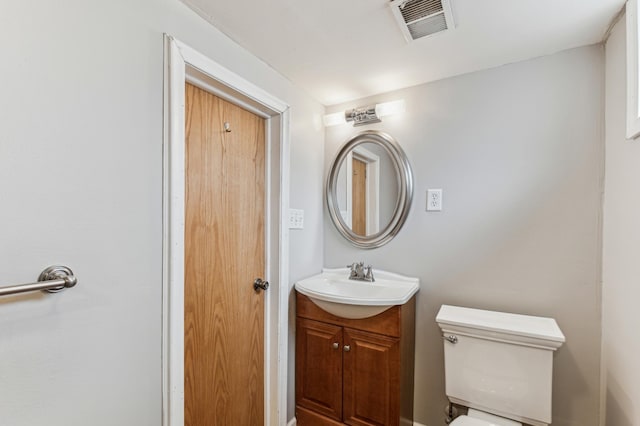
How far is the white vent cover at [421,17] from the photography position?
1.19 metres

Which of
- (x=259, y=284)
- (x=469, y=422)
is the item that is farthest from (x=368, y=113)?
(x=469, y=422)

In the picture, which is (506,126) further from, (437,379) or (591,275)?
(437,379)

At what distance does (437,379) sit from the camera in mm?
1755

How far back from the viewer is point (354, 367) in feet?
5.34

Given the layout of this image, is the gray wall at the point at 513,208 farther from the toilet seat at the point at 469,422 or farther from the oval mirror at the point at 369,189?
the toilet seat at the point at 469,422

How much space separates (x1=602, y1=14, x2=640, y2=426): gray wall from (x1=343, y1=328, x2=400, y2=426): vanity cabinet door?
0.90 m

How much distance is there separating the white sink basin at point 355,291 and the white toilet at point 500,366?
295mm

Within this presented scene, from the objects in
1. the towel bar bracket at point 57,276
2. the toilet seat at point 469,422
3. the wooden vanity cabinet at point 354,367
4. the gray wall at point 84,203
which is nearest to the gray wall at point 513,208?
the wooden vanity cabinet at point 354,367

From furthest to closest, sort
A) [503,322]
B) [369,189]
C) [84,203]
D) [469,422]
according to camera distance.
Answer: [369,189], [503,322], [469,422], [84,203]

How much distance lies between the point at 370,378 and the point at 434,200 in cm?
109

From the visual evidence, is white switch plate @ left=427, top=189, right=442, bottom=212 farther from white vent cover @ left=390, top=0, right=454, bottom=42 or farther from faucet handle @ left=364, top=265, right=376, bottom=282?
white vent cover @ left=390, top=0, right=454, bottom=42

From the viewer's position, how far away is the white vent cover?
3.91 ft

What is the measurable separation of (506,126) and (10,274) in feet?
7.04

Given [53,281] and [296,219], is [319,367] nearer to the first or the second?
[296,219]
